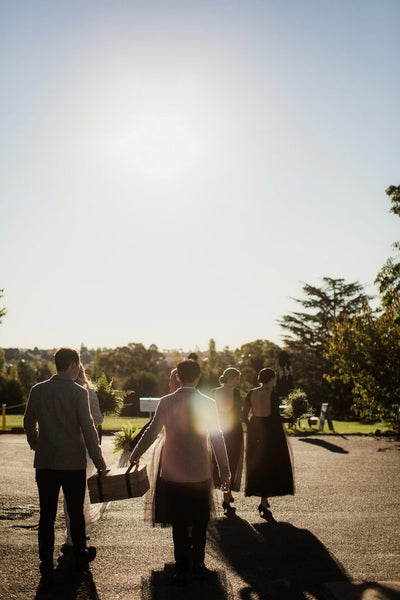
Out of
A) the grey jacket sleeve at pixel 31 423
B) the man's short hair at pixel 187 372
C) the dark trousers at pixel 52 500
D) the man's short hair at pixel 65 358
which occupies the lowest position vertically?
the dark trousers at pixel 52 500

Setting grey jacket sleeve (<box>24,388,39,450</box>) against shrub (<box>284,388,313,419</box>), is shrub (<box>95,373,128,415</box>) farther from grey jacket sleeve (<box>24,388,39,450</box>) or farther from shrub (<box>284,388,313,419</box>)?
grey jacket sleeve (<box>24,388,39,450</box>)

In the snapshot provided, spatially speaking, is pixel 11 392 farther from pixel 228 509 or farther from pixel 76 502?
pixel 76 502

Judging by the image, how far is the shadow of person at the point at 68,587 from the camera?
4.86 m

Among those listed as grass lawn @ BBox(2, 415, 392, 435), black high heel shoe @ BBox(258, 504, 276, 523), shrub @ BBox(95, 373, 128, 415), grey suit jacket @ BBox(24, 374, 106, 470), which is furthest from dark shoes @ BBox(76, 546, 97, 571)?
grass lawn @ BBox(2, 415, 392, 435)

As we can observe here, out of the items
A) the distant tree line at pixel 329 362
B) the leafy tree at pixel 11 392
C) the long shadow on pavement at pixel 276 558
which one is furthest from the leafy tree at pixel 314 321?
the long shadow on pavement at pixel 276 558

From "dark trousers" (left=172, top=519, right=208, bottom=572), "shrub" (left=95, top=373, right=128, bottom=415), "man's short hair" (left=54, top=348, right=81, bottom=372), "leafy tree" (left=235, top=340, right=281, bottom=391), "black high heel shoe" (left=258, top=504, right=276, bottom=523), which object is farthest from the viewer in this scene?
"leafy tree" (left=235, top=340, right=281, bottom=391)

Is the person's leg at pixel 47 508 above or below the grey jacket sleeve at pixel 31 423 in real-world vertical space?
below

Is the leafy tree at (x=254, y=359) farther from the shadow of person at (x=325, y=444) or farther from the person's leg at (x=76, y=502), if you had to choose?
the person's leg at (x=76, y=502)

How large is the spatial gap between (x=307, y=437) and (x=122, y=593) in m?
14.7

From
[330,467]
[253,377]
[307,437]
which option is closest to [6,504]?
[330,467]

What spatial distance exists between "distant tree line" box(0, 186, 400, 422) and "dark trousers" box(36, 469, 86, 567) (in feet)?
27.5

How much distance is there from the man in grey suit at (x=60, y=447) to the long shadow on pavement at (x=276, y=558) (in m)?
1.59

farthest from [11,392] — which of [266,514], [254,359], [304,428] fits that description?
[266,514]

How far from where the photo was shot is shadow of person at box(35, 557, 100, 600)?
191 inches
